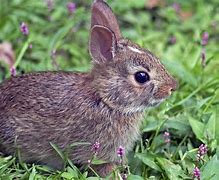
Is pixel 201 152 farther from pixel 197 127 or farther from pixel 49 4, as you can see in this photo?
pixel 49 4

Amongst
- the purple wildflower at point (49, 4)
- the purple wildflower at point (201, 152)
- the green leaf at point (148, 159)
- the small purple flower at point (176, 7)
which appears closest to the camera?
the purple wildflower at point (201, 152)

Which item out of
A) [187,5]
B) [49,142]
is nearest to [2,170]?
[49,142]

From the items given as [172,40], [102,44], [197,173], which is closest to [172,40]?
[172,40]

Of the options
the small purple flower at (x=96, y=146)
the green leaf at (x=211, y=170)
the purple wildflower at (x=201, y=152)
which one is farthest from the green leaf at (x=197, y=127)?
the small purple flower at (x=96, y=146)

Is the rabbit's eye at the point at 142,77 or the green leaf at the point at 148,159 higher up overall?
the rabbit's eye at the point at 142,77

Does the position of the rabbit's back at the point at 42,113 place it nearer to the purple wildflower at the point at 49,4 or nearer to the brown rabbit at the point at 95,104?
the brown rabbit at the point at 95,104

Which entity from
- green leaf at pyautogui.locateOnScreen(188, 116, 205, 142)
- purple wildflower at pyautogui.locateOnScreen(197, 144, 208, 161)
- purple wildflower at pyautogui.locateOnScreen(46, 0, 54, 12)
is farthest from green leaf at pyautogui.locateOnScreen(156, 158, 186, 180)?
purple wildflower at pyautogui.locateOnScreen(46, 0, 54, 12)
